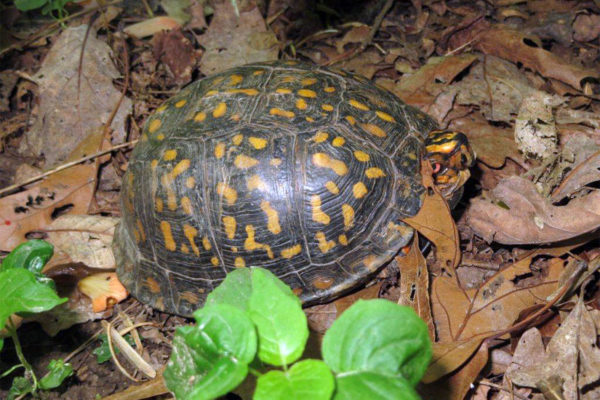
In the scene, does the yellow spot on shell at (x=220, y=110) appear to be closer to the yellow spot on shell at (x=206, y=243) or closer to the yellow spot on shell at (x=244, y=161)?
the yellow spot on shell at (x=244, y=161)

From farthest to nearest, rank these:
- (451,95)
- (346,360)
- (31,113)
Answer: (31,113) < (451,95) < (346,360)

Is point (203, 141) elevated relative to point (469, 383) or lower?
elevated

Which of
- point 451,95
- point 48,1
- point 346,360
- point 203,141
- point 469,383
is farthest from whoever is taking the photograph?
point 48,1

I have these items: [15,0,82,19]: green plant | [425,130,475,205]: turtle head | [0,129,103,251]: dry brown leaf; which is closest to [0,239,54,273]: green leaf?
[0,129,103,251]: dry brown leaf

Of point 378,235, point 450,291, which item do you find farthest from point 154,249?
point 450,291

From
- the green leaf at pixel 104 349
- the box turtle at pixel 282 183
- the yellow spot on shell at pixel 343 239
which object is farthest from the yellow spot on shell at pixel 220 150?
the green leaf at pixel 104 349

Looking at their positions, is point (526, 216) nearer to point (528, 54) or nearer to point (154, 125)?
point (528, 54)

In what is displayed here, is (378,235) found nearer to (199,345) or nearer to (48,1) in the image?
(199,345)

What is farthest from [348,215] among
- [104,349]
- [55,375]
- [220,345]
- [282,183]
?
[55,375]

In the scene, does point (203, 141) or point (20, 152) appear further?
point (20, 152)
